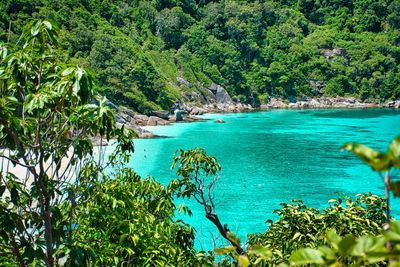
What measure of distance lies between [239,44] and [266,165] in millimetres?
54125

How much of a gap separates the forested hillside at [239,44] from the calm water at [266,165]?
15.1 metres

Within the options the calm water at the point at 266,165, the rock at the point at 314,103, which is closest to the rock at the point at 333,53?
the rock at the point at 314,103

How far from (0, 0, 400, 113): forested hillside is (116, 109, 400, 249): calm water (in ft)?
49.6

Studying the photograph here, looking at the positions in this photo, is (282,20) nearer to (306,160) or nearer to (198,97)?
(198,97)

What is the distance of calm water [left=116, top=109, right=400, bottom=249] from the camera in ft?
40.3

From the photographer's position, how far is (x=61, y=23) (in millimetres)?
43656

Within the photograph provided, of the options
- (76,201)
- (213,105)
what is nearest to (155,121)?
(213,105)

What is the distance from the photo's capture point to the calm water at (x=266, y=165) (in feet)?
40.3

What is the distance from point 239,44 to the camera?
225ft

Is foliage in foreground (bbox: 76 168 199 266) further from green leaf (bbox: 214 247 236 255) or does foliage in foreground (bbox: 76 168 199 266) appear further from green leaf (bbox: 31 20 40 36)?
green leaf (bbox: 214 247 236 255)

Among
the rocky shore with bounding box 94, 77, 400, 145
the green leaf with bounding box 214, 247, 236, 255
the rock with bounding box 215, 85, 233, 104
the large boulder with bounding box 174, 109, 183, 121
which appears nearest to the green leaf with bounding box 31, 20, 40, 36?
the green leaf with bounding box 214, 247, 236, 255

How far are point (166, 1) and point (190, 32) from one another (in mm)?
10551

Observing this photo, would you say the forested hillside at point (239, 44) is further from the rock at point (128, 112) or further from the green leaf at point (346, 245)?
the green leaf at point (346, 245)

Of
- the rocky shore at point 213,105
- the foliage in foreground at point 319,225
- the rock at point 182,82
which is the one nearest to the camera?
the foliage in foreground at point 319,225
